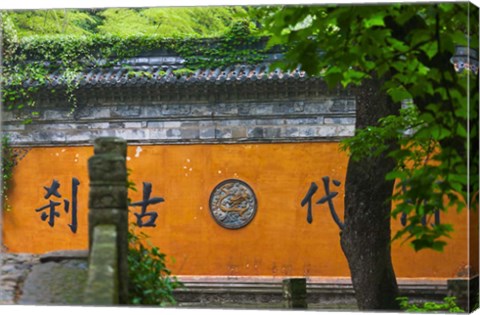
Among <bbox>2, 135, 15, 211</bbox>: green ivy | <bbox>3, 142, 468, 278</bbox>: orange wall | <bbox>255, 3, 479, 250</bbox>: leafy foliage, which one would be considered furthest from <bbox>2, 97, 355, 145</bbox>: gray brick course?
<bbox>255, 3, 479, 250</bbox>: leafy foliage

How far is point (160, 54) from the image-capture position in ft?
26.5

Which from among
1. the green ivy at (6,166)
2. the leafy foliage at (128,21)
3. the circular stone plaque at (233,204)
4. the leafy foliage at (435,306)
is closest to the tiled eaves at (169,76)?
the leafy foliage at (128,21)

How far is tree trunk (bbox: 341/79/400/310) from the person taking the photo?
6957 millimetres

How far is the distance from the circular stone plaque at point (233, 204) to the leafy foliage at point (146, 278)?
1408 millimetres

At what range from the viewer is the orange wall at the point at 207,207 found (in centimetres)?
740

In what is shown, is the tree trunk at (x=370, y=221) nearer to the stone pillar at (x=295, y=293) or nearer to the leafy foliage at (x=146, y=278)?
the stone pillar at (x=295, y=293)

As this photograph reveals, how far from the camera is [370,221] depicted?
7129mm

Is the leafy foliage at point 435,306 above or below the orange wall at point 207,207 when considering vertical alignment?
below

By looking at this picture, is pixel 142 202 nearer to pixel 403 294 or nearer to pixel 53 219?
pixel 53 219

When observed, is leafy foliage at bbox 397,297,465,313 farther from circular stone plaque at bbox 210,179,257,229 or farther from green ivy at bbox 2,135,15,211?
green ivy at bbox 2,135,15,211

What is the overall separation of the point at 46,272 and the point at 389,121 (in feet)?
7.83

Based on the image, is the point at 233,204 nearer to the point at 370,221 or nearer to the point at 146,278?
the point at 370,221

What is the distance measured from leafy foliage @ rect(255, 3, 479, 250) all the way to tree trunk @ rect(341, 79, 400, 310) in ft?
3.62

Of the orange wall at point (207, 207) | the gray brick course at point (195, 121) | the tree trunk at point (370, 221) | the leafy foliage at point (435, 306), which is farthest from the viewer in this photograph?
the gray brick course at point (195, 121)
